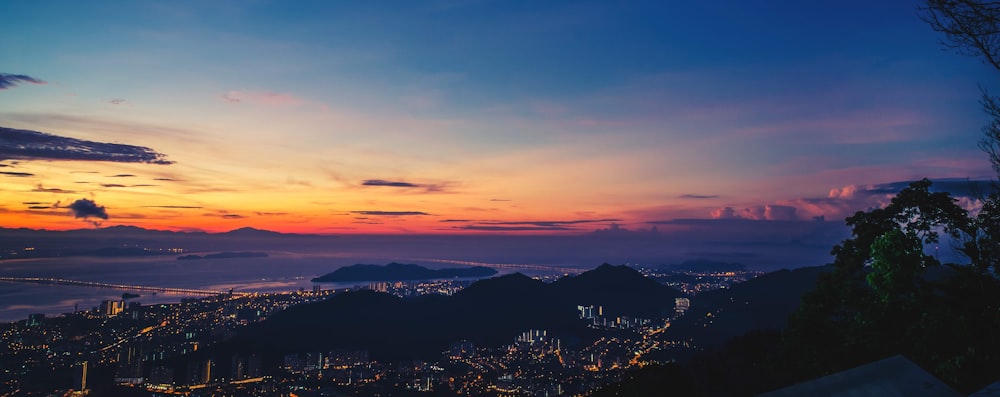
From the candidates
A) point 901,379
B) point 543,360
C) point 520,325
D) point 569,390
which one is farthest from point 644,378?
point 520,325

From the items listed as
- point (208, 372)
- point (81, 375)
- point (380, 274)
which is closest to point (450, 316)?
point (208, 372)

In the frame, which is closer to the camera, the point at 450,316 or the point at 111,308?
the point at 111,308

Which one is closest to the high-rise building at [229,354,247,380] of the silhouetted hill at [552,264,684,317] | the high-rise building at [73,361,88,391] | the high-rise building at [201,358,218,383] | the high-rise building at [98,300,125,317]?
the high-rise building at [201,358,218,383]

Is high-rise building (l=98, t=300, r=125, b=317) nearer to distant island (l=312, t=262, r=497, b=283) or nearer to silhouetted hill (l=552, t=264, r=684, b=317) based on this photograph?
silhouetted hill (l=552, t=264, r=684, b=317)

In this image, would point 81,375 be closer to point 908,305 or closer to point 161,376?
point 161,376

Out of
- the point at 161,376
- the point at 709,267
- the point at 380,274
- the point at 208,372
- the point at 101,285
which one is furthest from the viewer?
the point at 380,274

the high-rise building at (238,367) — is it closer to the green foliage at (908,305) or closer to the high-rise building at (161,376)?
the high-rise building at (161,376)

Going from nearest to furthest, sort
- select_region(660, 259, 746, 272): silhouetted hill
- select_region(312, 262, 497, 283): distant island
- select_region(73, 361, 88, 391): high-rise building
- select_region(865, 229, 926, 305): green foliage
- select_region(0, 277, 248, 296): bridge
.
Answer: select_region(865, 229, 926, 305): green foliage
select_region(73, 361, 88, 391): high-rise building
select_region(0, 277, 248, 296): bridge
select_region(660, 259, 746, 272): silhouetted hill
select_region(312, 262, 497, 283): distant island

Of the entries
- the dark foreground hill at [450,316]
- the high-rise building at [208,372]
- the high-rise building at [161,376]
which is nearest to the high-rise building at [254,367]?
the high-rise building at [208,372]
